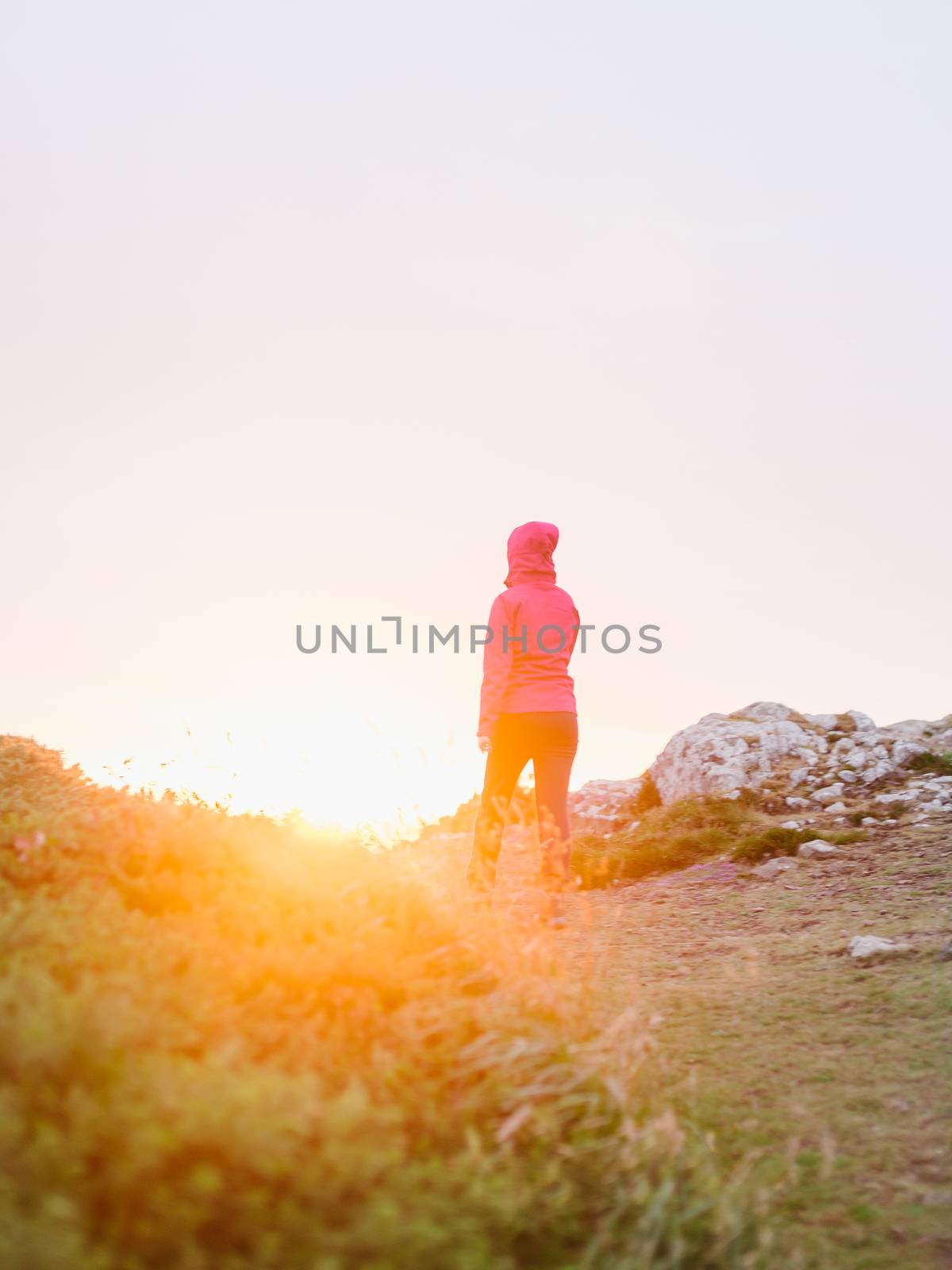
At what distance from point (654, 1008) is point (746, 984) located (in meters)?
1.03

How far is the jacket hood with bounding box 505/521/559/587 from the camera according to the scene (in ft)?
30.1

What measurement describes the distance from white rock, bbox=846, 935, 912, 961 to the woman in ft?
7.40

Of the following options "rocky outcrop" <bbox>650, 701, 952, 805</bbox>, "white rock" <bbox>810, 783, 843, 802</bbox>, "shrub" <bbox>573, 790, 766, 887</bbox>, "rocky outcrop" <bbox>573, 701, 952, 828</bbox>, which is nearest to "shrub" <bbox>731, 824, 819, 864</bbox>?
"shrub" <bbox>573, 790, 766, 887</bbox>

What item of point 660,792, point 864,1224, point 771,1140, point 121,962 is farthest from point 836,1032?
point 660,792

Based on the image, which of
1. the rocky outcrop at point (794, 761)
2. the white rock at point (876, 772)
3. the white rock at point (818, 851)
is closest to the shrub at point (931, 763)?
the rocky outcrop at point (794, 761)

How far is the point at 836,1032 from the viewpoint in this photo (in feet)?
18.7

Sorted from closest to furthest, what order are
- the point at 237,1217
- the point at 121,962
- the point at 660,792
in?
the point at 237,1217, the point at 121,962, the point at 660,792

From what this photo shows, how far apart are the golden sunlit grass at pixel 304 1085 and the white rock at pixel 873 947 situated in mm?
2599

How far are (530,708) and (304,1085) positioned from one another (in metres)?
5.85

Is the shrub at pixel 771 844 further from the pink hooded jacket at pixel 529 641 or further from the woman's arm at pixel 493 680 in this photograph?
the woman's arm at pixel 493 680

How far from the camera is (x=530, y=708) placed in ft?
28.0

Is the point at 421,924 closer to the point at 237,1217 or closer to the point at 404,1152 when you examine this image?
the point at 404,1152

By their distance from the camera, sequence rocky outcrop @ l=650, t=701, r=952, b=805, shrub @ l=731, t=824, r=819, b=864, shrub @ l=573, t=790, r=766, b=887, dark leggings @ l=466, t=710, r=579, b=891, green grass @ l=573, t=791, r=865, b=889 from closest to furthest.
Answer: dark leggings @ l=466, t=710, r=579, b=891, shrub @ l=731, t=824, r=819, b=864, green grass @ l=573, t=791, r=865, b=889, shrub @ l=573, t=790, r=766, b=887, rocky outcrop @ l=650, t=701, r=952, b=805

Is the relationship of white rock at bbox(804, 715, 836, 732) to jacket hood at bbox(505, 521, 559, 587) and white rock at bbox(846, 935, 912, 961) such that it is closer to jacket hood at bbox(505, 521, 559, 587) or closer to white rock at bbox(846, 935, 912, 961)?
jacket hood at bbox(505, 521, 559, 587)
